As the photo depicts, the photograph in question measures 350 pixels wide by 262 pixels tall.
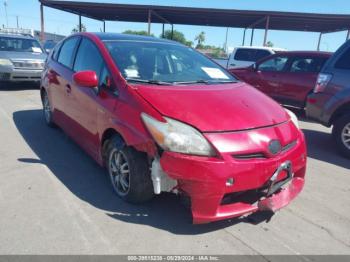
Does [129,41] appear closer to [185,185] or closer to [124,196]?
[124,196]

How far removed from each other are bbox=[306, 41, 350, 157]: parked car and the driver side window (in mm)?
2887

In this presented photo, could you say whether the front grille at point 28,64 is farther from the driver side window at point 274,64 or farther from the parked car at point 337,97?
the parked car at point 337,97

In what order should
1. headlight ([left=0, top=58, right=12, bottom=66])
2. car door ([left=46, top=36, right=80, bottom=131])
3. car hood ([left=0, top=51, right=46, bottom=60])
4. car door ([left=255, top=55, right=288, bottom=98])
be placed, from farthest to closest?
1. car hood ([left=0, top=51, right=46, bottom=60])
2. headlight ([left=0, top=58, right=12, bottom=66])
3. car door ([left=255, top=55, right=288, bottom=98])
4. car door ([left=46, top=36, right=80, bottom=131])

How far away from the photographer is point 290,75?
310 inches

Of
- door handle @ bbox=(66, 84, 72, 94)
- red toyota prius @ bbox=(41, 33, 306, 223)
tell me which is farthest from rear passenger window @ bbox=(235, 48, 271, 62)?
door handle @ bbox=(66, 84, 72, 94)

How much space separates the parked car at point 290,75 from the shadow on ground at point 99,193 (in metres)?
4.71

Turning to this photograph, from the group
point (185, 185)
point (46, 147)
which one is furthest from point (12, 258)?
point (46, 147)

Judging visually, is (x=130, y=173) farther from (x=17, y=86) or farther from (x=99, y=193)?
(x=17, y=86)

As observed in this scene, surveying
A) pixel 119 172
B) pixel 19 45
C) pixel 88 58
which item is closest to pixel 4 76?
pixel 19 45

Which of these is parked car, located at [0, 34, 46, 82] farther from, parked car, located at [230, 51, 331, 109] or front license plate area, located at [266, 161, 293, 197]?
front license plate area, located at [266, 161, 293, 197]

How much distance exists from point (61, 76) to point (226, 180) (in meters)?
3.16

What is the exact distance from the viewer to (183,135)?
255 centimetres

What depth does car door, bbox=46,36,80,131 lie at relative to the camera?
446 centimetres

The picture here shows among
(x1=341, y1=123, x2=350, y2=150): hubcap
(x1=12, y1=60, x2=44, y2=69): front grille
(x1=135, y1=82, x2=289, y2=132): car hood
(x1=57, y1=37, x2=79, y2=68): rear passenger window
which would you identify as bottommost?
(x1=341, y1=123, x2=350, y2=150): hubcap
